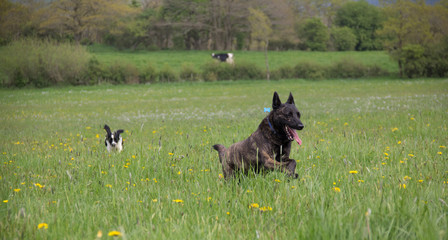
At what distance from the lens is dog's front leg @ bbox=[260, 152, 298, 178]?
3975mm

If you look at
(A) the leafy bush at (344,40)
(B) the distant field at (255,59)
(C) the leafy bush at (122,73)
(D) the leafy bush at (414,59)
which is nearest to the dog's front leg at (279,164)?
(C) the leafy bush at (122,73)

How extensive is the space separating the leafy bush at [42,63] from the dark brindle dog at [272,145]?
40.2m

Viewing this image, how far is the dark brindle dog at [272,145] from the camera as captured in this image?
4066mm

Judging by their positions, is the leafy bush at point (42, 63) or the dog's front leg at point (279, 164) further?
the leafy bush at point (42, 63)

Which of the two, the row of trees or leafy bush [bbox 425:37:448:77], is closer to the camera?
leafy bush [bbox 425:37:448:77]

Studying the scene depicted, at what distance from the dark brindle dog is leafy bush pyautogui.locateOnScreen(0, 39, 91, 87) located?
1583 inches

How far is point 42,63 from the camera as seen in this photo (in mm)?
39188

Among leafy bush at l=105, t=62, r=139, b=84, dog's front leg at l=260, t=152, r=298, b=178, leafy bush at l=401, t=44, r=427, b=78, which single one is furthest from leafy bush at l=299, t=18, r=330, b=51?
dog's front leg at l=260, t=152, r=298, b=178

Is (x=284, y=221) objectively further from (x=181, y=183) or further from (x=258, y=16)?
(x=258, y=16)

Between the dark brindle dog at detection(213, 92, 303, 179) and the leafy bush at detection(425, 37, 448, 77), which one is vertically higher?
the leafy bush at detection(425, 37, 448, 77)

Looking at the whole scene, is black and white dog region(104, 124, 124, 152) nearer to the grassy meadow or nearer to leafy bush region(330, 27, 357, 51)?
the grassy meadow

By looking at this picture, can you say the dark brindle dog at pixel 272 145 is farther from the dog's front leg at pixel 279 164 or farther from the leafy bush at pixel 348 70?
the leafy bush at pixel 348 70

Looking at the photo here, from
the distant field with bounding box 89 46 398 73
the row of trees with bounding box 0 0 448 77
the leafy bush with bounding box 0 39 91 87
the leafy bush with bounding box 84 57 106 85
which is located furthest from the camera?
the row of trees with bounding box 0 0 448 77

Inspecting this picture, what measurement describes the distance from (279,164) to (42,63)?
139 feet
